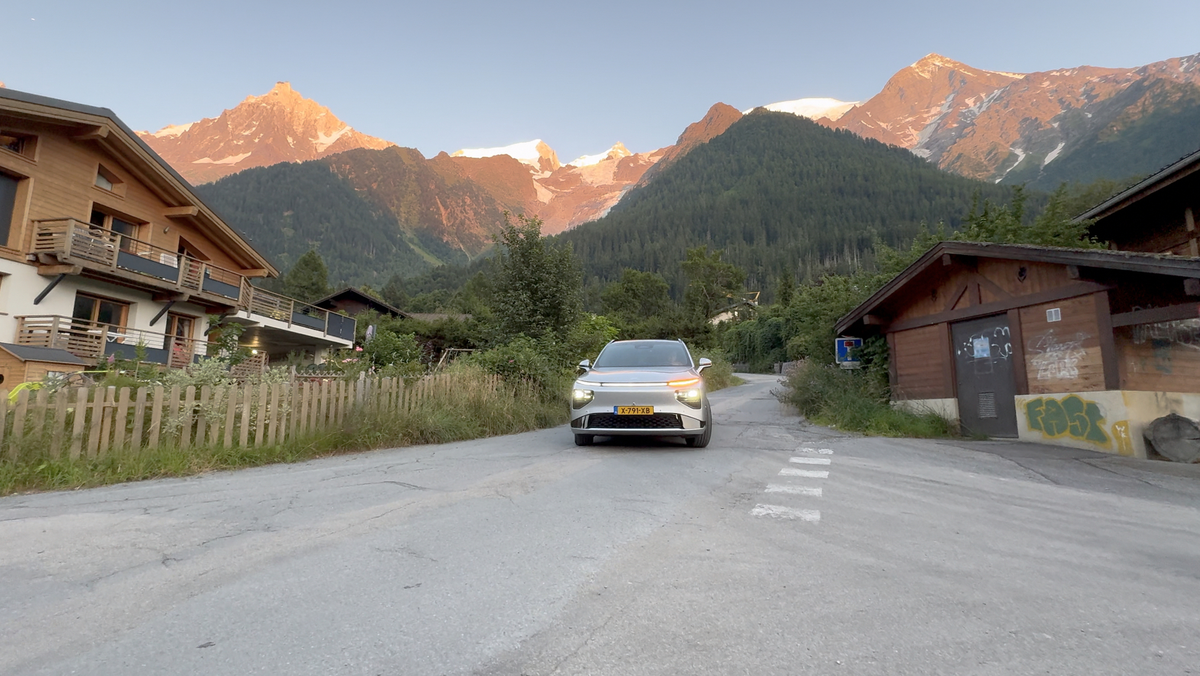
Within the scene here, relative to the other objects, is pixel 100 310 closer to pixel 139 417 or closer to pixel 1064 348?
pixel 139 417

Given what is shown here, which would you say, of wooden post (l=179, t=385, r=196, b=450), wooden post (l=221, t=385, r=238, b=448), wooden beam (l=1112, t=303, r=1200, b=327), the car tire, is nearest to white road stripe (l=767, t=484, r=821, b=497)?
the car tire

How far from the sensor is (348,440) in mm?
7984

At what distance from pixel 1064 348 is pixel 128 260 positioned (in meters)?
24.2

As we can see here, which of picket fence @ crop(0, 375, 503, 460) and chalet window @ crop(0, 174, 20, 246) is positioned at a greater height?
chalet window @ crop(0, 174, 20, 246)

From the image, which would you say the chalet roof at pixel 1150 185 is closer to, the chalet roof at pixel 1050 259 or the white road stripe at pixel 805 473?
the chalet roof at pixel 1050 259

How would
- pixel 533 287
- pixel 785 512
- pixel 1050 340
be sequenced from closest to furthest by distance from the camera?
pixel 785 512, pixel 1050 340, pixel 533 287

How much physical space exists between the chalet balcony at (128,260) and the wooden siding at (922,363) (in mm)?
21969

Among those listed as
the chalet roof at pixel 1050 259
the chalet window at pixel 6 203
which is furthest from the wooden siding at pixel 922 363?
the chalet window at pixel 6 203

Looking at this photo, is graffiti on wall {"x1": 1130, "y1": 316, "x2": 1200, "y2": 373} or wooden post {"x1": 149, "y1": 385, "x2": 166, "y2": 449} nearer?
wooden post {"x1": 149, "y1": 385, "x2": 166, "y2": 449}

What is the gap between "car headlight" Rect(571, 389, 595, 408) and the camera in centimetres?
780

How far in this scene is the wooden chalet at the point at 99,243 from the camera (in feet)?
50.9

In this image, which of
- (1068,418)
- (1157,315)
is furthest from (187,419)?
(1157,315)

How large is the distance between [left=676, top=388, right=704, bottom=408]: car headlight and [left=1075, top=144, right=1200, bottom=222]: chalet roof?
26.2 feet

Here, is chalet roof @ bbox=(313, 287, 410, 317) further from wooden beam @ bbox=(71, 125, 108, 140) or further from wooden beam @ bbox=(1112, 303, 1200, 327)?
wooden beam @ bbox=(1112, 303, 1200, 327)
